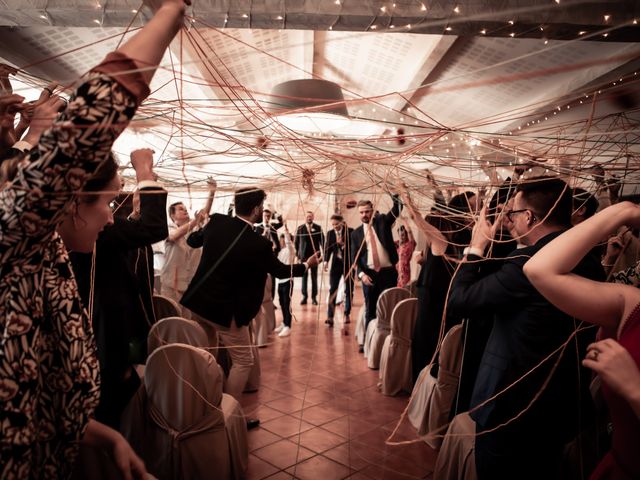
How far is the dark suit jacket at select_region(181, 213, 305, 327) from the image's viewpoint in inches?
111

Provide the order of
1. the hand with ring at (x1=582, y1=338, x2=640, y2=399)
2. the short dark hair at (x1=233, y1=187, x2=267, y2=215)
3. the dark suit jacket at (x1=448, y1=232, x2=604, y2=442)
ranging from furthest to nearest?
the short dark hair at (x1=233, y1=187, x2=267, y2=215), the dark suit jacket at (x1=448, y1=232, x2=604, y2=442), the hand with ring at (x1=582, y1=338, x2=640, y2=399)

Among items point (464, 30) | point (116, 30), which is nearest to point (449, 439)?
point (464, 30)

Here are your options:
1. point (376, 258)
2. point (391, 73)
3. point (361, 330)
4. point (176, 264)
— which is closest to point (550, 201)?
point (376, 258)

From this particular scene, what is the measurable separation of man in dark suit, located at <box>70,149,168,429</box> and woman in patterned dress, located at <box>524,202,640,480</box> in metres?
1.31

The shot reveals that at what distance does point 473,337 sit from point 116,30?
369cm

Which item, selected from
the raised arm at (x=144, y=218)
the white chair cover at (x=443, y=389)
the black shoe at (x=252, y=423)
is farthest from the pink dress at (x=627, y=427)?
the black shoe at (x=252, y=423)

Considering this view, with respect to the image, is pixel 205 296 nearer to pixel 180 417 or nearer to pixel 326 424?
pixel 180 417

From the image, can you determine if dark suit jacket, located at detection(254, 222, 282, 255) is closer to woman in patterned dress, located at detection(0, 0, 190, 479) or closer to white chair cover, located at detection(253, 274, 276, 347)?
white chair cover, located at detection(253, 274, 276, 347)

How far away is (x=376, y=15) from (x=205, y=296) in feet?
7.37

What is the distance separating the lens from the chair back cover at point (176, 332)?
2482 mm

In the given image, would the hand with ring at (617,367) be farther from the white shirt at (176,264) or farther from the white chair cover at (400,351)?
the white shirt at (176,264)

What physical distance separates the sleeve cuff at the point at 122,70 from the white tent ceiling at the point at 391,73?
72 centimetres

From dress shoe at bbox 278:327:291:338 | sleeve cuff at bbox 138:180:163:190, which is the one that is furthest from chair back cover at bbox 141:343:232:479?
dress shoe at bbox 278:327:291:338

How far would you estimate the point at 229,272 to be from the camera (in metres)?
2.83
